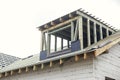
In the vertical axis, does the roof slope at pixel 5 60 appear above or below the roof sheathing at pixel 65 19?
below

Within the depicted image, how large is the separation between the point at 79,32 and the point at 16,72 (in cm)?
582

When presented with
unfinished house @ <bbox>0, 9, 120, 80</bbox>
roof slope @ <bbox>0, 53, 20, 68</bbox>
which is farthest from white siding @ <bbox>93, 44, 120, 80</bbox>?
roof slope @ <bbox>0, 53, 20, 68</bbox>

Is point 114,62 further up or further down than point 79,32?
further down

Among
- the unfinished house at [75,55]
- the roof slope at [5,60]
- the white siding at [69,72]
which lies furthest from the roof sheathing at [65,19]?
the roof slope at [5,60]

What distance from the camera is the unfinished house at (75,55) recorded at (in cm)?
1361

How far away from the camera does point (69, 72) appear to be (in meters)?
14.5

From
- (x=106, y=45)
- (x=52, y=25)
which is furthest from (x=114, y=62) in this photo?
(x=52, y=25)

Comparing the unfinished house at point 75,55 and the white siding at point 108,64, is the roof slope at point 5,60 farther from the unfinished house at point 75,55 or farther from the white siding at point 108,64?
the white siding at point 108,64

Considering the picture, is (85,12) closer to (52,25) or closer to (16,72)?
(52,25)

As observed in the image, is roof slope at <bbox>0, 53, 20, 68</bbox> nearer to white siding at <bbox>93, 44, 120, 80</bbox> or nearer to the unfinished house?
the unfinished house

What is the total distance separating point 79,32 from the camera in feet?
52.0

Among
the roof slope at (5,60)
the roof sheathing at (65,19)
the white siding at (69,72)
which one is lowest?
the white siding at (69,72)

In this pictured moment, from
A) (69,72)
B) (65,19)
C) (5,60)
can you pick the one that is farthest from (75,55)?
(5,60)

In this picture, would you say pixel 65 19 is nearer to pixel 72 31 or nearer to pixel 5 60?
pixel 72 31
